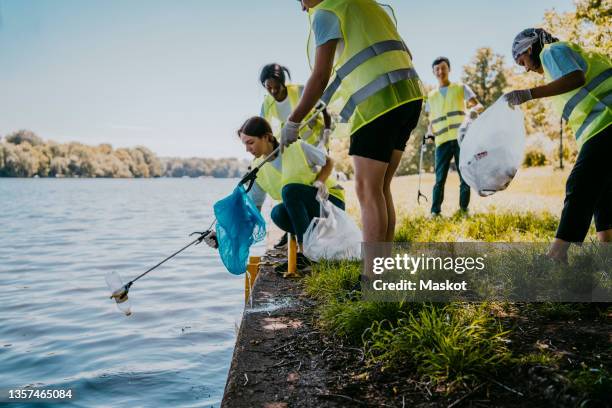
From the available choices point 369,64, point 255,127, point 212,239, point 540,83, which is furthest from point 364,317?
point 540,83

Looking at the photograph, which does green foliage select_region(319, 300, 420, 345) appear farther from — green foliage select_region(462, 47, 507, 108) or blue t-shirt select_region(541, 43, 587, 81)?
green foliage select_region(462, 47, 507, 108)

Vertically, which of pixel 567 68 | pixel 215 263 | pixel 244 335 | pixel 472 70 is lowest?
pixel 215 263

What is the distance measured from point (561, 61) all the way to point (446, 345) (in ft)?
6.98

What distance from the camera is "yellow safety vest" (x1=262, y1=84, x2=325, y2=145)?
5.84 m

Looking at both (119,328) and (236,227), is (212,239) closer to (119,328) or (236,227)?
(236,227)

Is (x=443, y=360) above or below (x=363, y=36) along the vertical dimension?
below

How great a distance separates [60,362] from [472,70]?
1796 inches

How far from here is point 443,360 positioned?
2299 millimetres

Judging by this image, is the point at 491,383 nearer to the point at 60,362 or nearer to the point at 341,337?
the point at 341,337

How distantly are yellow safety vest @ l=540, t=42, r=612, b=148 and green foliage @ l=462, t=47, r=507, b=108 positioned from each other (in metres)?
43.6

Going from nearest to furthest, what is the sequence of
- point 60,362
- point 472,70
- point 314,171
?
point 60,362
point 314,171
point 472,70

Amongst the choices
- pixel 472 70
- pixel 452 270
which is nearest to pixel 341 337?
pixel 452 270

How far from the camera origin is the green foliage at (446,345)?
226 cm

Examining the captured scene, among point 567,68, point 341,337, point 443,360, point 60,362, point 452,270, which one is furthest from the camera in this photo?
point 60,362
